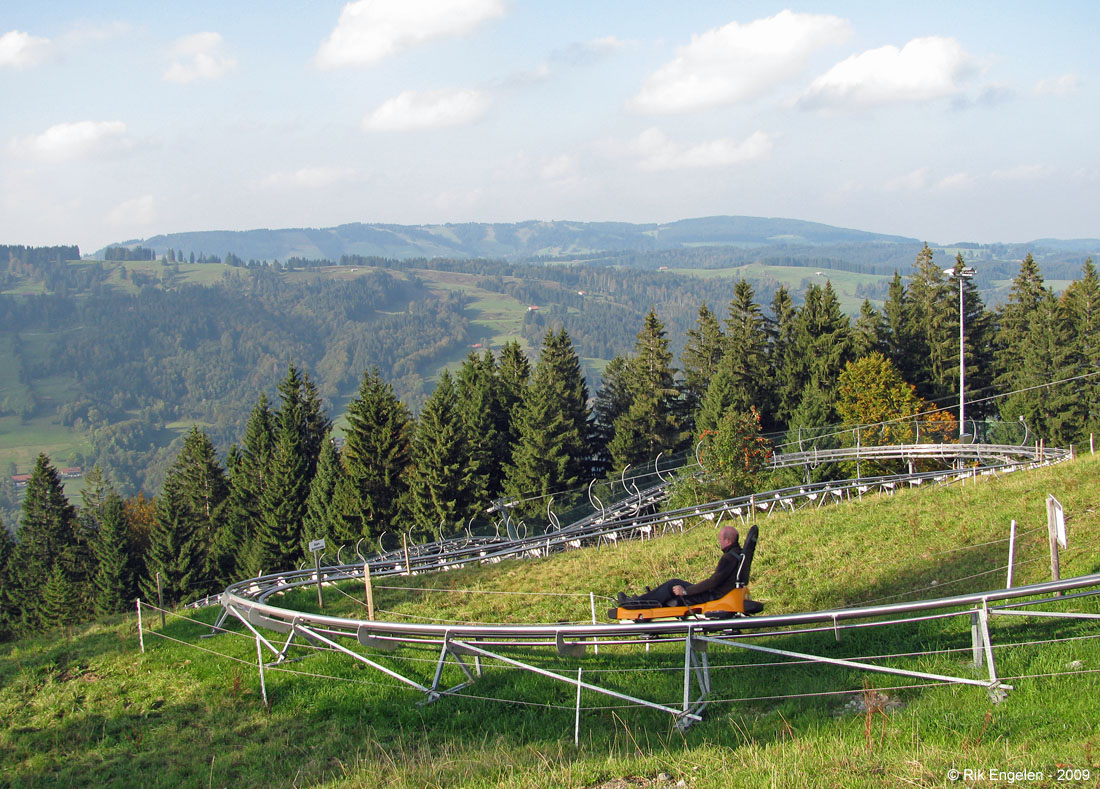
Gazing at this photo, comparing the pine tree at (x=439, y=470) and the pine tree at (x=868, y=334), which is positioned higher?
the pine tree at (x=868, y=334)

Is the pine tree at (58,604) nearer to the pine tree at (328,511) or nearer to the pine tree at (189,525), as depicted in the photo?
the pine tree at (189,525)

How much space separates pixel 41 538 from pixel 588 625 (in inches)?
2624

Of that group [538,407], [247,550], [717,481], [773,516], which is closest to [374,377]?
[538,407]

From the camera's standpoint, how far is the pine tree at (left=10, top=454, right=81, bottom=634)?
202 ft

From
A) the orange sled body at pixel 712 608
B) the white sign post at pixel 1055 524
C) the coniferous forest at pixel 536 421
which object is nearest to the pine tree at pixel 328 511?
the coniferous forest at pixel 536 421

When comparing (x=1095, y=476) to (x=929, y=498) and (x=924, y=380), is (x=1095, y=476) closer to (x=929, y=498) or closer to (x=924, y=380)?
(x=929, y=498)

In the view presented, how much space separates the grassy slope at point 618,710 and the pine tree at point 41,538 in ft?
168

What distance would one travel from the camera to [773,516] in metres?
21.5

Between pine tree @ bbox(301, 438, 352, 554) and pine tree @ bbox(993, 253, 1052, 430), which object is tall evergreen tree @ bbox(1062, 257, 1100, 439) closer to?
pine tree @ bbox(993, 253, 1052, 430)

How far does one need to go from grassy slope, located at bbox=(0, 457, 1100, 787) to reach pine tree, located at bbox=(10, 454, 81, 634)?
168 feet

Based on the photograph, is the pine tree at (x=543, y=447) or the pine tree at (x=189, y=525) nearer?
the pine tree at (x=543, y=447)

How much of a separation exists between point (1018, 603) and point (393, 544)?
20.2 meters

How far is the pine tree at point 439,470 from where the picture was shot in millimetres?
49000

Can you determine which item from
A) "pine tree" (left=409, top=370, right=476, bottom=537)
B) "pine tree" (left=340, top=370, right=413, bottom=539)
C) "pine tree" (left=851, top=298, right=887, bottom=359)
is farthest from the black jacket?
"pine tree" (left=851, top=298, right=887, bottom=359)
